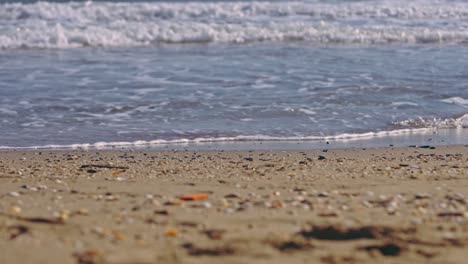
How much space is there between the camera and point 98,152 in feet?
26.4

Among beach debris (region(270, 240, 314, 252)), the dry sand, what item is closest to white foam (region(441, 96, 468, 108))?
the dry sand

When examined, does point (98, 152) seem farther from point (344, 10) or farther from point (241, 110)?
point (344, 10)

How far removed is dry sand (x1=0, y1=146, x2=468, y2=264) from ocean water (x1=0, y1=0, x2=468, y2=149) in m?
2.12

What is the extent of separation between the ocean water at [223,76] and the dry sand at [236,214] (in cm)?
212

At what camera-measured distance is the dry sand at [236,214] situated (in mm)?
3945

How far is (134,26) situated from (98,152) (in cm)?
1041

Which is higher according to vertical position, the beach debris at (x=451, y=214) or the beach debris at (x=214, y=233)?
the beach debris at (x=214, y=233)

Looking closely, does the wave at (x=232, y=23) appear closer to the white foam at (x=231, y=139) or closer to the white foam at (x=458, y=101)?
the white foam at (x=458, y=101)

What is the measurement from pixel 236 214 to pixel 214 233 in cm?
42

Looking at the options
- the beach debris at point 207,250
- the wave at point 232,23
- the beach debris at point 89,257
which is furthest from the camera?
the wave at point 232,23

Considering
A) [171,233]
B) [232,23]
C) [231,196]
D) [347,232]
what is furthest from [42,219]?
[232,23]

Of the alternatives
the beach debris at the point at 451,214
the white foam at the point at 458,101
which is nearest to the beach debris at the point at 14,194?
the beach debris at the point at 451,214

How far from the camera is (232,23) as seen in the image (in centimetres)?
1911

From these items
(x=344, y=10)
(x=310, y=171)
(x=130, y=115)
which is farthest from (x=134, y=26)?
(x=310, y=171)
